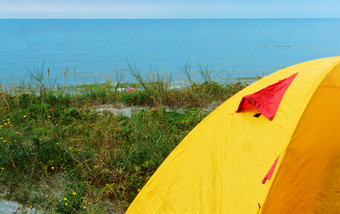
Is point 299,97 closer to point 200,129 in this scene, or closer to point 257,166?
point 257,166

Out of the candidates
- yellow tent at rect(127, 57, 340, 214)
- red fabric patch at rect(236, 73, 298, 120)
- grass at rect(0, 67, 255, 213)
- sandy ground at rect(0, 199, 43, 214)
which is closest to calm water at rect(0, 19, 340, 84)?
grass at rect(0, 67, 255, 213)

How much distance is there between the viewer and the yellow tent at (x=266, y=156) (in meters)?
2.17

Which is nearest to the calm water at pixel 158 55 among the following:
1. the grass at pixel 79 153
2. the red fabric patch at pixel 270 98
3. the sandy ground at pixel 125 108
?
the sandy ground at pixel 125 108

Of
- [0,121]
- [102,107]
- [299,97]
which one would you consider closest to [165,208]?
[299,97]

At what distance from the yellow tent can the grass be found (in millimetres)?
820

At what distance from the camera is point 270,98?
2.79m

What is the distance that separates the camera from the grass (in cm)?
371

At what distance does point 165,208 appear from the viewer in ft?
9.30

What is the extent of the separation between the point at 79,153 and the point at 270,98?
2599mm

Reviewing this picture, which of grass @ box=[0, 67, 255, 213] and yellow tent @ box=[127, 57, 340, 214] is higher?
yellow tent @ box=[127, 57, 340, 214]

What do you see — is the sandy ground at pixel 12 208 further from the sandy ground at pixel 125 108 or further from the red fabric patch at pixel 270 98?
the sandy ground at pixel 125 108

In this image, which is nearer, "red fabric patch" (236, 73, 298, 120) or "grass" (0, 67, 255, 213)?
"red fabric patch" (236, 73, 298, 120)

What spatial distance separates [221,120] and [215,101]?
13.9 feet

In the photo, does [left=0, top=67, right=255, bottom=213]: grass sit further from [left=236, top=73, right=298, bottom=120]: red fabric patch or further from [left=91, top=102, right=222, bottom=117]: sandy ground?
[left=236, top=73, right=298, bottom=120]: red fabric patch
